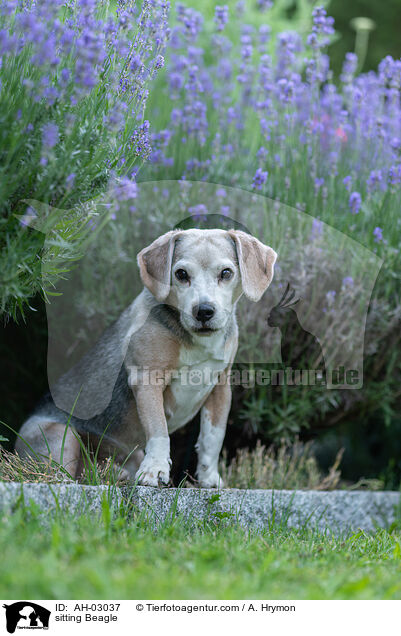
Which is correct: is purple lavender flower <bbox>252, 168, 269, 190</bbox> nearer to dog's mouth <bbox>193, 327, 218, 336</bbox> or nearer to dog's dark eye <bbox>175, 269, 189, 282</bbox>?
dog's dark eye <bbox>175, 269, 189, 282</bbox>

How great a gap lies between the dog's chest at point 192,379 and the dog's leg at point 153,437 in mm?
134

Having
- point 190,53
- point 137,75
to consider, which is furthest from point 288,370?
point 190,53

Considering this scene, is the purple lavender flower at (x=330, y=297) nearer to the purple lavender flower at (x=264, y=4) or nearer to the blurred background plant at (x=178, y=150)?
the blurred background plant at (x=178, y=150)

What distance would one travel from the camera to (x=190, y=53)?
511 cm

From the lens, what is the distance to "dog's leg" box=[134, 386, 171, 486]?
3.24 m

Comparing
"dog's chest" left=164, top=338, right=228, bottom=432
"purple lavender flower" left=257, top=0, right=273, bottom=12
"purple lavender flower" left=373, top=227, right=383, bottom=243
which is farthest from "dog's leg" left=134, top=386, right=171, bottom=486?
"purple lavender flower" left=257, top=0, right=273, bottom=12

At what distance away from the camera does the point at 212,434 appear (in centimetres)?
371

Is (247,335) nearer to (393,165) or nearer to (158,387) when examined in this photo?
(158,387)

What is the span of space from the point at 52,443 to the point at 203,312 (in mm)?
1080

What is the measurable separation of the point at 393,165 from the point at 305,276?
1065 millimetres

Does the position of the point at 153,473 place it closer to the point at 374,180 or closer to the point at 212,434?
the point at 212,434

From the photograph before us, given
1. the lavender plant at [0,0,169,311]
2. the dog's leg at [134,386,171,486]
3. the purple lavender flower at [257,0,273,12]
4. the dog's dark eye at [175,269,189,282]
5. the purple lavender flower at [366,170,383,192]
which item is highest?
the purple lavender flower at [257,0,273,12]
